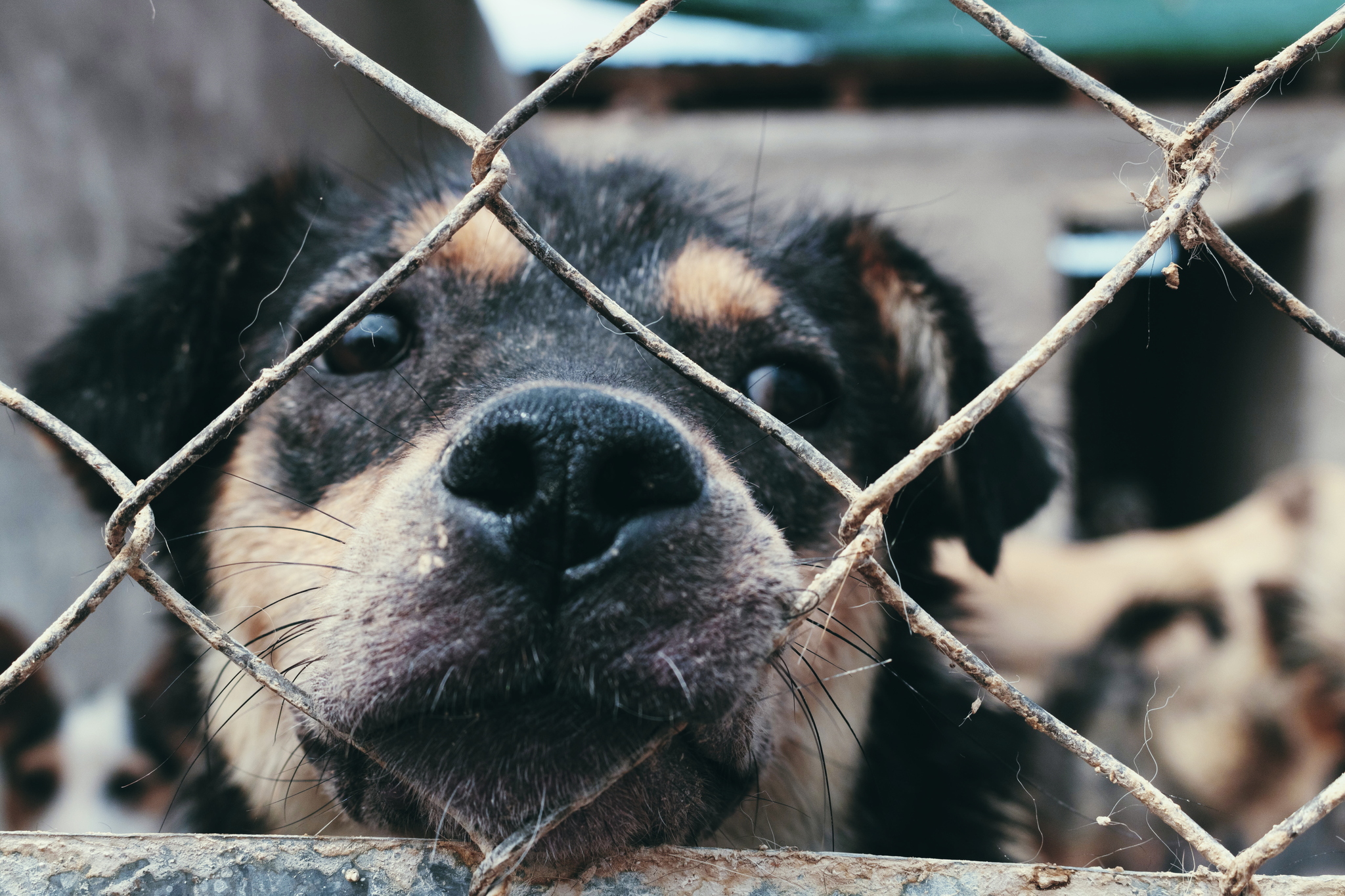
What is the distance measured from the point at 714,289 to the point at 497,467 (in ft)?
3.77

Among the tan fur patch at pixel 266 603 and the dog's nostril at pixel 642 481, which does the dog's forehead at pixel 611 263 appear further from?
the dog's nostril at pixel 642 481

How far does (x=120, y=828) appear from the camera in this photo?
3662 mm

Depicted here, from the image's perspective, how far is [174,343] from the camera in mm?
2559

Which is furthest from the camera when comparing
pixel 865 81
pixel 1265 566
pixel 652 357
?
pixel 865 81

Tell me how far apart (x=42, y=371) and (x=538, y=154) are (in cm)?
149

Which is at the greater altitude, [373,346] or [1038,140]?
[1038,140]

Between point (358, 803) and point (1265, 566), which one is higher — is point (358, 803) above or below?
below

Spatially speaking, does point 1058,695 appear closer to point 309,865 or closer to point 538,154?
Answer: point 538,154

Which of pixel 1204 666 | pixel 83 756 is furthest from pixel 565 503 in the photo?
pixel 1204 666

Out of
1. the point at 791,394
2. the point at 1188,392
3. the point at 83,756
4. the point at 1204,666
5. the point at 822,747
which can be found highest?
the point at 1188,392

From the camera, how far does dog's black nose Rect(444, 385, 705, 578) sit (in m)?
1.39

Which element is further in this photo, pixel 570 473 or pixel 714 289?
pixel 714 289

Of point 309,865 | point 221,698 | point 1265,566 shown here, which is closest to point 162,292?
point 221,698

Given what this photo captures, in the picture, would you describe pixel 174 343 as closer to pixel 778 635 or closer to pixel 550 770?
pixel 550 770
